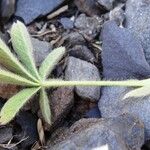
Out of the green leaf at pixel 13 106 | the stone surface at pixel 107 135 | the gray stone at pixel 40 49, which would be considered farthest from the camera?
the gray stone at pixel 40 49

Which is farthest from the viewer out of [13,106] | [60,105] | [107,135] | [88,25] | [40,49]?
[88,25]

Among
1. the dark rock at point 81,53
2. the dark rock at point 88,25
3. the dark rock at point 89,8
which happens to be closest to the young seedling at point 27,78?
the dark rock at point 81,53

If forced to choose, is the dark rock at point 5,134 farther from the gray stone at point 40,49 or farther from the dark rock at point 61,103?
the gray stone at point 40,49

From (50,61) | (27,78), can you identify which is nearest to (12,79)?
(27,78)

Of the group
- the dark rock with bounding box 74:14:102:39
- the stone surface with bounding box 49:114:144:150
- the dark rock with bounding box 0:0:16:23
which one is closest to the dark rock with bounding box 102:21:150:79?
the dark rock with bounding box 74:14:102:39

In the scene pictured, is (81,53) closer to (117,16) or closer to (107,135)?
(117,16)

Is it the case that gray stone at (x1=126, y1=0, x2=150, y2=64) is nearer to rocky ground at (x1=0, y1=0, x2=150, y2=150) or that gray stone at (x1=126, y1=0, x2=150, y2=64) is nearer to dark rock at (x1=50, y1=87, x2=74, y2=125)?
rocky ground at (x1=0, y1=0, x2=150, y2=150)

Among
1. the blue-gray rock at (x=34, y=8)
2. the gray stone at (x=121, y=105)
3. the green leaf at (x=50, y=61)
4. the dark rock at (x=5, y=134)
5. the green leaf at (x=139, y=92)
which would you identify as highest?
the blue-gray rock at (x=34, y=8)
